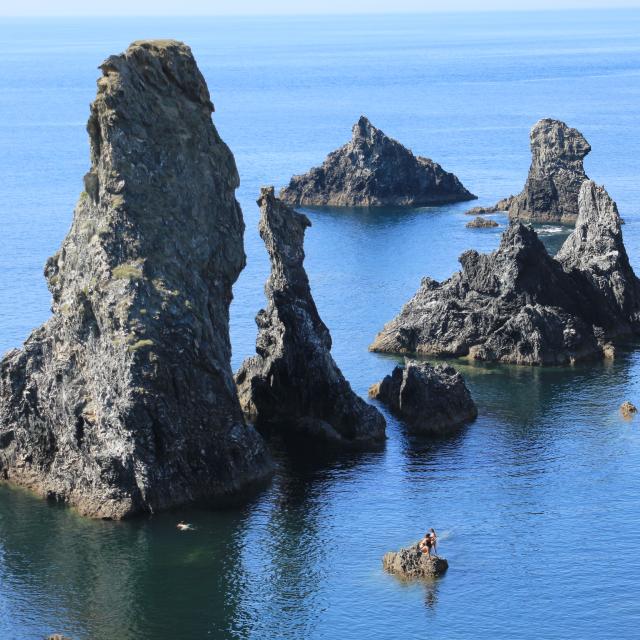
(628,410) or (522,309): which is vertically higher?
(522,309)

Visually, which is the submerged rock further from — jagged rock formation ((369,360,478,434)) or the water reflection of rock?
the water reflection of rock

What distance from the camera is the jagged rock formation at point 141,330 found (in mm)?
101000

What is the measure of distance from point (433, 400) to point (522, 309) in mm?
23316

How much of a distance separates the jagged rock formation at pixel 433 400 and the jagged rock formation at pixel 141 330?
17.3 meters

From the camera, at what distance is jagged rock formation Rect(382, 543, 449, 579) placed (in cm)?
9062

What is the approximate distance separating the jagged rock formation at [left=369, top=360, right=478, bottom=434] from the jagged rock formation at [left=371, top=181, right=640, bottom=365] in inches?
744

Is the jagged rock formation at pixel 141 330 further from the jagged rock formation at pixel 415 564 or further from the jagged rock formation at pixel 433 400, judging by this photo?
the jagged rock formation at pixel 433 400

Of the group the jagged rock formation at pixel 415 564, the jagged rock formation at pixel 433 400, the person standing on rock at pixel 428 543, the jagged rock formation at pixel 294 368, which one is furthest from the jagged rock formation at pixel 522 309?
the jagged rock formation at pixel 415 564

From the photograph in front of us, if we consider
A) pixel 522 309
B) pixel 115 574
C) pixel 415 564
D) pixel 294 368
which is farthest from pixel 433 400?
pixel 115 574

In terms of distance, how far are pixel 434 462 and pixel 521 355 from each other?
30713 millimetres

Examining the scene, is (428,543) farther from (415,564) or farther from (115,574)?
(115,574)

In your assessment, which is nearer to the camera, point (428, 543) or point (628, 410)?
point (428, 543)

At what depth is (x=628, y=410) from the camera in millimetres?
124438

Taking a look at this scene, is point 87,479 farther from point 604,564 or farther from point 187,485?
point 604,564
